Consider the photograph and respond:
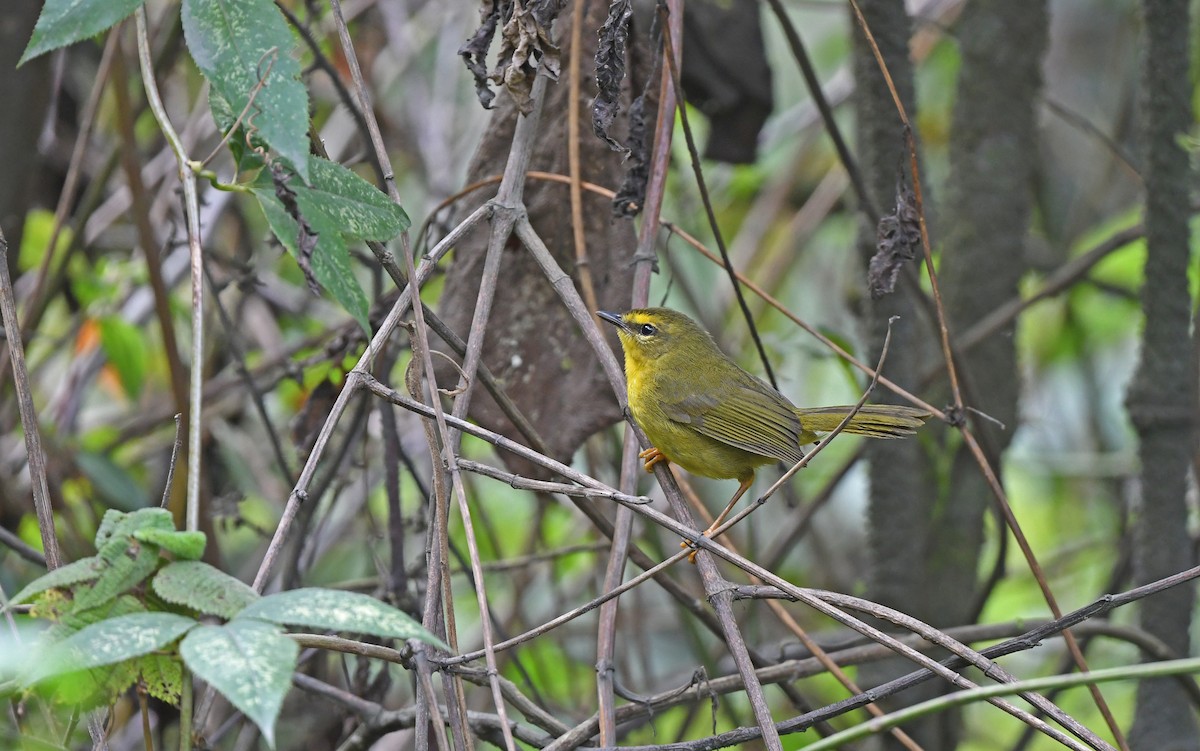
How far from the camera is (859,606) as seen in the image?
69.6 inches

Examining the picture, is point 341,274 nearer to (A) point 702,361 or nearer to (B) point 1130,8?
(A) point 702,361

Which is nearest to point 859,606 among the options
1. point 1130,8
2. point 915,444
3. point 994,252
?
point 915,444

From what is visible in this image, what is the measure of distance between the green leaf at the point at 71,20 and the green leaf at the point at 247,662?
0.83 m

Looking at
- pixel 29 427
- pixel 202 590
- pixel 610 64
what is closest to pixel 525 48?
pixel 610 64

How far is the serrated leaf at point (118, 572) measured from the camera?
136cm

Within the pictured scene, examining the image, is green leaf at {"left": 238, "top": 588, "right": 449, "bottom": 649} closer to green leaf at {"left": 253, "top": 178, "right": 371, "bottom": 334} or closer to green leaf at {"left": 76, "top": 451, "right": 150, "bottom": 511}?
green leaf at {"left": 253, "top": 178, "right": 371, "bottom": 334}

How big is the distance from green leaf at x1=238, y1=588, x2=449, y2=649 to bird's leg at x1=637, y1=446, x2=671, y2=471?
146cm

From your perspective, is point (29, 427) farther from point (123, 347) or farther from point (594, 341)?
point (123, 347)

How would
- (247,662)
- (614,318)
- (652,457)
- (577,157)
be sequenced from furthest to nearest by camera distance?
(652,457), (614,318), (577,157), (247,662)

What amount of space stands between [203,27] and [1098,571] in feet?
19.8

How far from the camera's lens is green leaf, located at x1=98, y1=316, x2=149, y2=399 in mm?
3861

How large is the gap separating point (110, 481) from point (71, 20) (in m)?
2.75

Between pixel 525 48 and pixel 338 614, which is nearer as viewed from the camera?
pixel 338 614

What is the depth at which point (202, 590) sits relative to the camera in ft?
4.43
